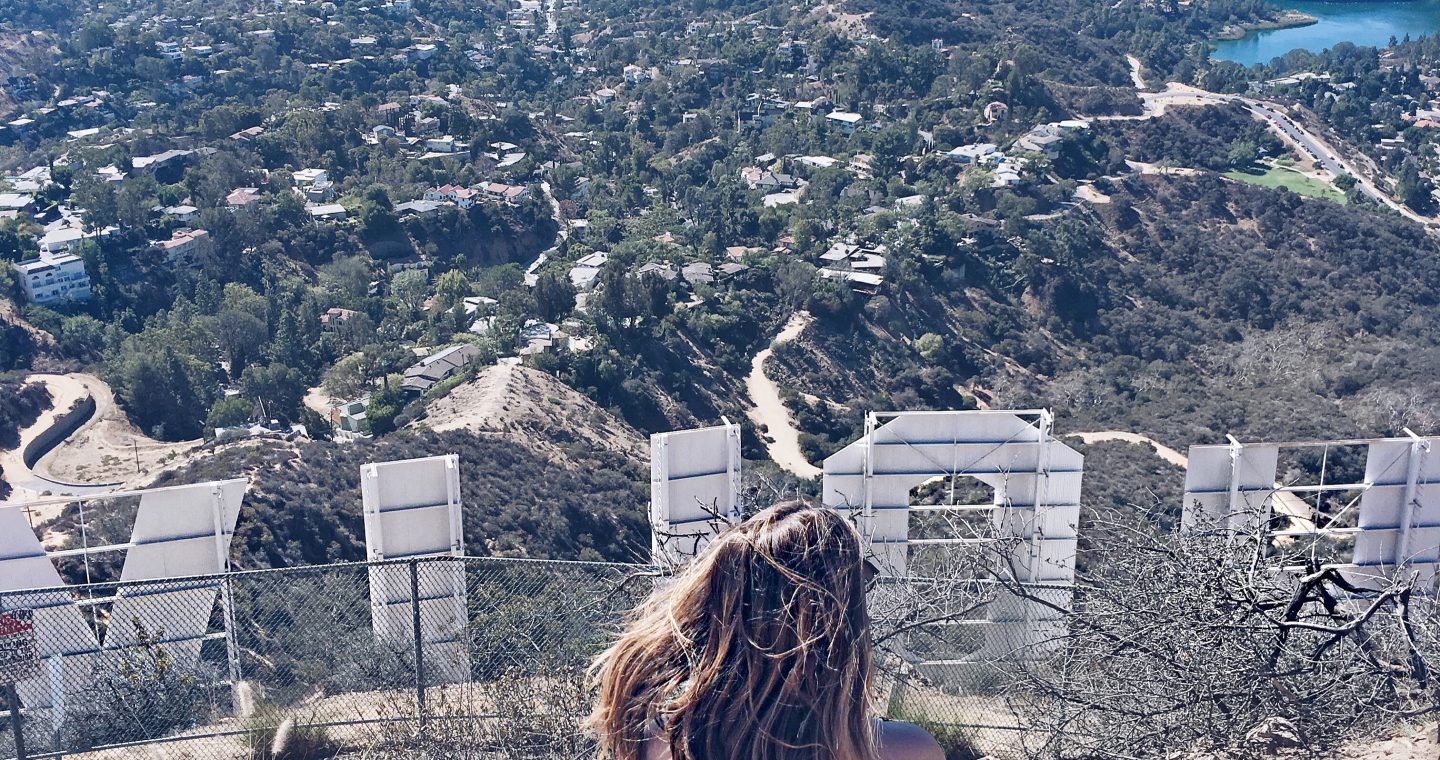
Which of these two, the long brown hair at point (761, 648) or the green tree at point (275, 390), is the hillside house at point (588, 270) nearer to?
the green tree at point (275, 390)

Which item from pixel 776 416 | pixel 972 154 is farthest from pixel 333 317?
pixel 972 154

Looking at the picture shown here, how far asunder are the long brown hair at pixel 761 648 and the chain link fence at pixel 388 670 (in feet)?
10.3

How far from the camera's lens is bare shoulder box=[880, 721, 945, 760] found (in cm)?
160

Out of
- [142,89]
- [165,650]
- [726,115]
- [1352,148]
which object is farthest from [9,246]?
[1352,148]

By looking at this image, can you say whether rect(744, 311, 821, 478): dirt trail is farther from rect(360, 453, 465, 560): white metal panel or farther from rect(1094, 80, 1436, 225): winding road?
rect(1094, 80, 1436, 225): winding road

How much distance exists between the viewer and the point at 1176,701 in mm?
4332

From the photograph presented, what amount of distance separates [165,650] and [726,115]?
3671cm

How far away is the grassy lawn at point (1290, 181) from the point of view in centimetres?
3541

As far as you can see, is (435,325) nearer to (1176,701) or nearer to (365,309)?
(365,309)

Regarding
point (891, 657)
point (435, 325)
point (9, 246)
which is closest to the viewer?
point (891, 657)

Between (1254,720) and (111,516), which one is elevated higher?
(1254,720)

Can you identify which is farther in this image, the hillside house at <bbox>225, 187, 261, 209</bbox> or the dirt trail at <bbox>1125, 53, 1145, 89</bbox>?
the dirt trail at <bbox>1125, 53, 1145, 89</bbox>

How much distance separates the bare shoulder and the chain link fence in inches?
115

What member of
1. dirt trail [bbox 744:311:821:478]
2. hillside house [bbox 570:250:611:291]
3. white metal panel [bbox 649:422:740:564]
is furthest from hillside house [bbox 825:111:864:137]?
white metal panel [bbox 649:422:740:564]
